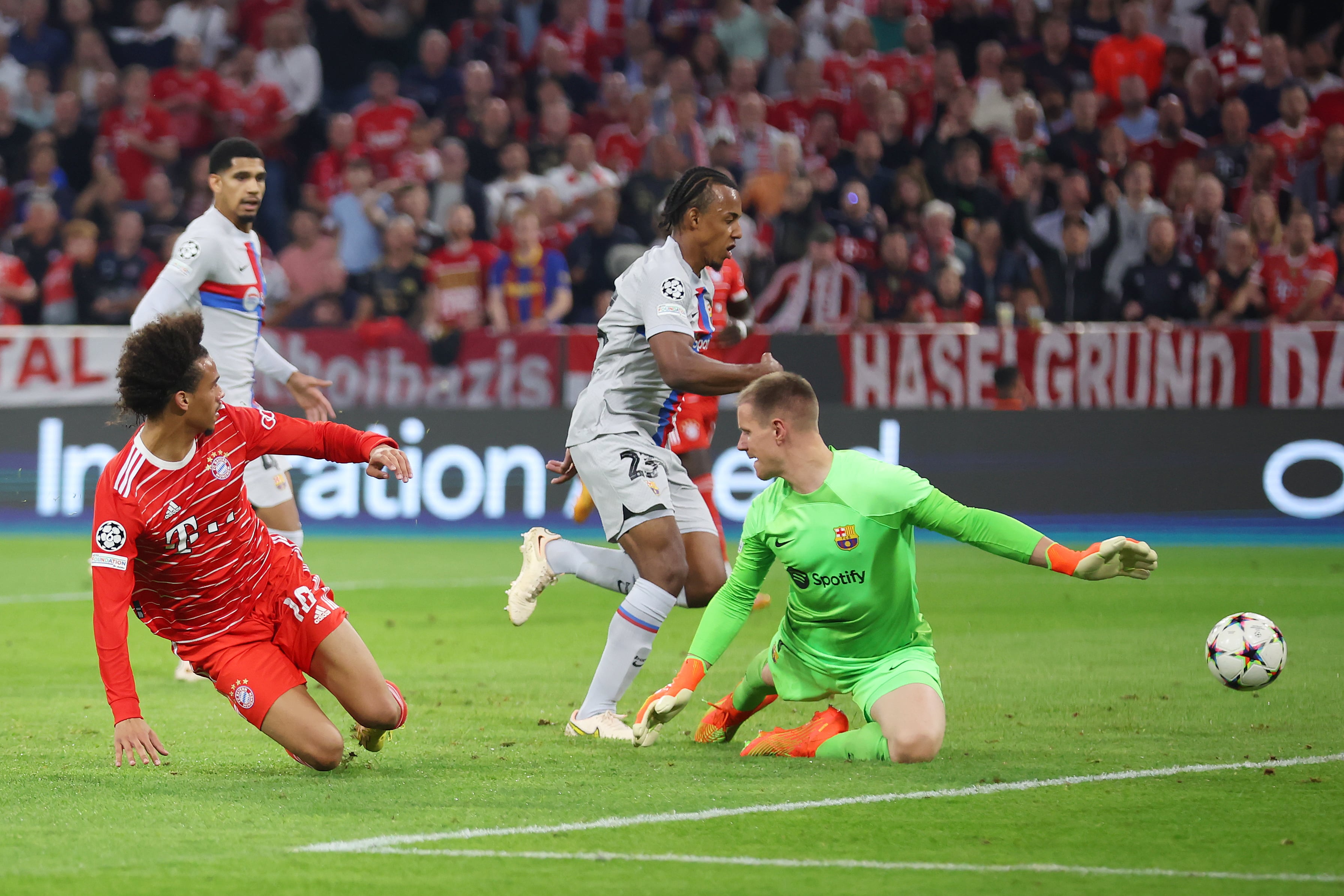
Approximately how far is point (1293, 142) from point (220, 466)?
1348 centimetres

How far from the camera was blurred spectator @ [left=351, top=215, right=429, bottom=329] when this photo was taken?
1627cm

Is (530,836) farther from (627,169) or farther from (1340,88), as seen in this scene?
(1340,88)

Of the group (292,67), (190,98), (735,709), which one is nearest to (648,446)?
(735,709)

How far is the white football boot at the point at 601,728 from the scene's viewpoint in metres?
6.71

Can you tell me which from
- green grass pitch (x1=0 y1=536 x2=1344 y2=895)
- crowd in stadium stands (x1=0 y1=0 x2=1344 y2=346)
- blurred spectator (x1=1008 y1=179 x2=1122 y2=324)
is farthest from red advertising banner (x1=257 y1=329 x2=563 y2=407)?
green grass pitch (x1=0 y1=536 x2=1344 y2=895)

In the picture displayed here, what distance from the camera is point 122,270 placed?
16.8 m

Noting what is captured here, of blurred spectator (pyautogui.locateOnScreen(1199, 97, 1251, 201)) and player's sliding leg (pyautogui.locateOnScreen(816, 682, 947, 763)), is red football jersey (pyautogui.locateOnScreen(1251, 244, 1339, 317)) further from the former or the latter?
player's sliding leg (pyautogui.locateOnScreen(816, 682, 947, 763))

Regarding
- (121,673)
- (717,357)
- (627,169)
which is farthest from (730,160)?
(121,673)

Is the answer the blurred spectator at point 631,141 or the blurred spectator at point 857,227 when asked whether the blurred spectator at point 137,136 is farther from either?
the blurred spectator at point 857,227

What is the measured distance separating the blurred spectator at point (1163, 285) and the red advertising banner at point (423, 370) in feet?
17.2

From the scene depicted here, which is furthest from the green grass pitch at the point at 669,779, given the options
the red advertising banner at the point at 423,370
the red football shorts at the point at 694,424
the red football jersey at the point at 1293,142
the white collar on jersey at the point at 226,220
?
the red football jersey at the point at 1293,142

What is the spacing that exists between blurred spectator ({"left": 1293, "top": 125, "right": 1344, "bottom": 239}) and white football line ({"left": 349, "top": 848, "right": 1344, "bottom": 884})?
12.9 meters

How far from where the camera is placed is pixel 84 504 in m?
15.1

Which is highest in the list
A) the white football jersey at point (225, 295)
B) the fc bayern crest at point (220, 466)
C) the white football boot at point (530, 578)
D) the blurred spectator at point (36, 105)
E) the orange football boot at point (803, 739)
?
the blurred spectator at point (36, 105)
